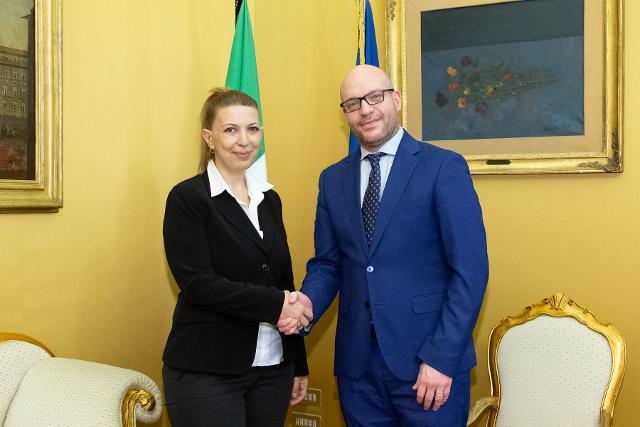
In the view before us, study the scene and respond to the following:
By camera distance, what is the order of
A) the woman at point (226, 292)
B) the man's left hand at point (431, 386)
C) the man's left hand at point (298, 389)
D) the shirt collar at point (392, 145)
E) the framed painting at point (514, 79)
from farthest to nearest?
the framed painting at point (514, 79) < the man's left hand at point (298, 389) < the shirt collar at point (392, 145) < the woman at point (226, 292) < the man's left hand at point (431, 386)

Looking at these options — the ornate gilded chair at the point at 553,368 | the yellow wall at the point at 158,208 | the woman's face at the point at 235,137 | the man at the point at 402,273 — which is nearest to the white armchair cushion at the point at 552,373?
the ornate gilded chair at the point at 553,368

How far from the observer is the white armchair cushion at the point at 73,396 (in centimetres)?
205

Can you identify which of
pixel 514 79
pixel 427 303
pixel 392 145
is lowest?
pixel 427 303

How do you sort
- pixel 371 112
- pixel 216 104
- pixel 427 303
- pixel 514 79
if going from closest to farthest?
pixel 427 303 → pixel 371 112 → pixel 216 104 → pixel 514 79

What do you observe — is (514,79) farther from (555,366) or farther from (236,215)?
(236,215)

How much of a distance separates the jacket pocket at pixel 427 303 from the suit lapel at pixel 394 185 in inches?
8.4

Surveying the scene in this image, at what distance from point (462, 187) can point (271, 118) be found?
176 cm

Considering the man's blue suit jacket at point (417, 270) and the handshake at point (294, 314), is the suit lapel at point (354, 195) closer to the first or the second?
the man's blue suit jacket at point (417, 270)

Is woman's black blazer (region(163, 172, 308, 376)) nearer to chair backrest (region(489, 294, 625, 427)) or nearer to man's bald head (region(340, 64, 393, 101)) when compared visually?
man's bald head (region(340, 64, 393, 101))

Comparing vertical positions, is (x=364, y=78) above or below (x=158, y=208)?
above

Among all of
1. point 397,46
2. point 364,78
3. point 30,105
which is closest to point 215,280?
point 364,78

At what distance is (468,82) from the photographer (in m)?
3.09

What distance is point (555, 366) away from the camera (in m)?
2.63

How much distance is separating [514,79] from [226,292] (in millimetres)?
1676
